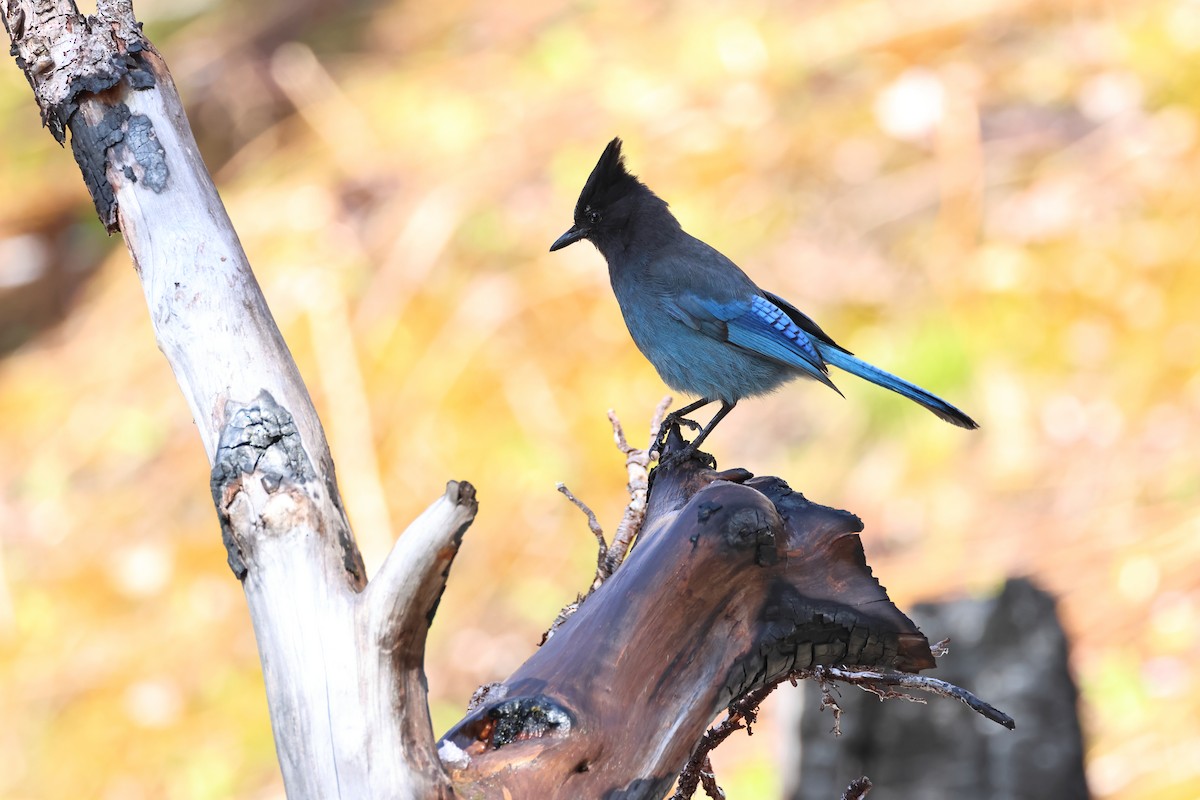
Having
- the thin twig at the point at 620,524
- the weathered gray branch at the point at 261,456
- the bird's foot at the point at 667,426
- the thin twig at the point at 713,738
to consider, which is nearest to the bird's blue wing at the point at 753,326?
the bird's foot at the point at 667,426

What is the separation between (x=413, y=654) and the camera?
5.35ft

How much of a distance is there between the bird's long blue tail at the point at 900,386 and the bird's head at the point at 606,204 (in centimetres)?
66

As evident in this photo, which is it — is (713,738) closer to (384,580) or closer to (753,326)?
(384,580)

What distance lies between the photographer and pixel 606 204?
340 centimetres

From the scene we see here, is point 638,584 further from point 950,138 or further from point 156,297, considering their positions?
point 950,138

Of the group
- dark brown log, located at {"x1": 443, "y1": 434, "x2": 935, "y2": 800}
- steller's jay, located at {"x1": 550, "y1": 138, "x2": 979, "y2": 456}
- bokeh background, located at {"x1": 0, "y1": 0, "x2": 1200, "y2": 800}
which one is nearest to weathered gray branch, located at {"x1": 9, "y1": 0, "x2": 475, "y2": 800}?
dark brown log, located at {"x1": 443, "y1": 434, "x2": 935, "y2": 800}

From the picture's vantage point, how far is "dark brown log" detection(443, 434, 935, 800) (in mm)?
1700

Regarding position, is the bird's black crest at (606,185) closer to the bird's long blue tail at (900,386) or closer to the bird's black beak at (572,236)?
the bird's black beak at (572,236)

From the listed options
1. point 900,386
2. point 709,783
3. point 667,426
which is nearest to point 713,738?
point 709,783

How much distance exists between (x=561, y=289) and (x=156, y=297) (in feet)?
13.4

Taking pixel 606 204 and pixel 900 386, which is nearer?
pixel 900 386

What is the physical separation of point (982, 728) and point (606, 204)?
172 centimetres

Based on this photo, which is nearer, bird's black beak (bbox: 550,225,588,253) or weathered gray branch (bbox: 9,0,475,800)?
weathered gray branch (bbox: 9,0,475,800)

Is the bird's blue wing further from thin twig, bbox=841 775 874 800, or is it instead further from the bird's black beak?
thin twig, bbox=841 775 874 800
